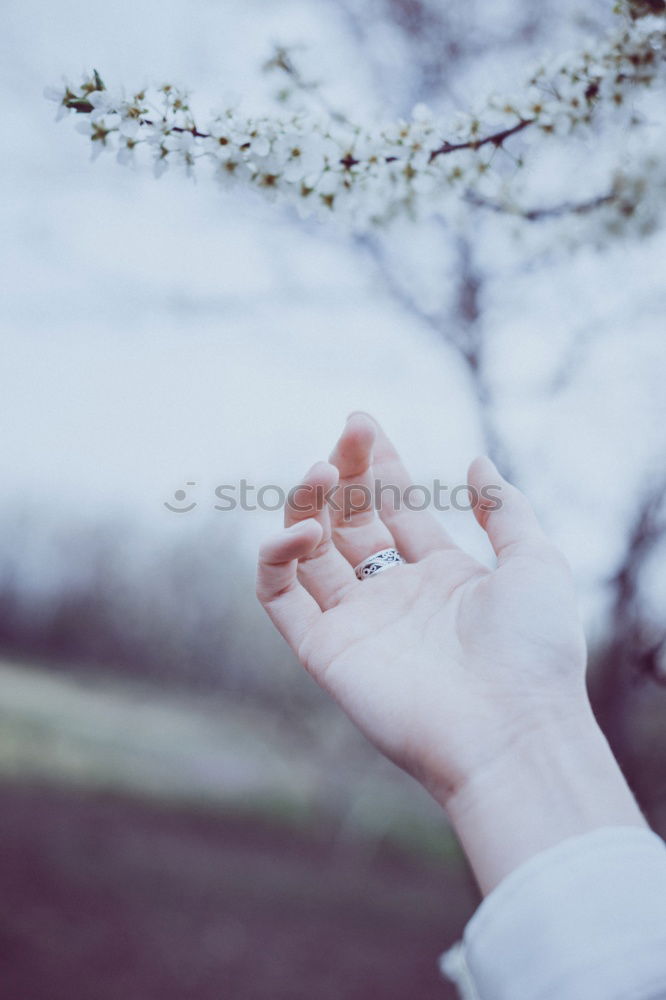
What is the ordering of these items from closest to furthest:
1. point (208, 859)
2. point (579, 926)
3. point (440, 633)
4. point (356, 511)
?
point (579, 926) → point (440, 633) → point (356, 511) → point (208, 859)

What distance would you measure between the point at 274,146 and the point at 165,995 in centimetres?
760

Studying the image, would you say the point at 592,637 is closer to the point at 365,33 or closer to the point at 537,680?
the point at 537,680

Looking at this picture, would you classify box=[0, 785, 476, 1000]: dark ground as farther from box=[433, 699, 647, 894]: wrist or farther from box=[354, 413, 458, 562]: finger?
box=[433, 699, 647, 894]: wrist

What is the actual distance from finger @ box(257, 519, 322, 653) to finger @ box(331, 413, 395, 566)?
0.18 meters

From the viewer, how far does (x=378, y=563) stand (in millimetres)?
1251

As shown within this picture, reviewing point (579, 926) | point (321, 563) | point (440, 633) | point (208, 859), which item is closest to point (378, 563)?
point (321, 563)

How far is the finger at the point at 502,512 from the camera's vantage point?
3.66 ft

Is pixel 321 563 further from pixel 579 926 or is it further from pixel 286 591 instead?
pixel 579 926

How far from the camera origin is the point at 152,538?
56.0ft

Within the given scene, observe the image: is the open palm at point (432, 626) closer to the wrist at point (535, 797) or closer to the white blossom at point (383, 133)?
the wrist at point (535, 797)

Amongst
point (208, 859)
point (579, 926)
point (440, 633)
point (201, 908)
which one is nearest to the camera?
point (579, 926)

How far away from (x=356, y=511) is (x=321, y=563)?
16cm

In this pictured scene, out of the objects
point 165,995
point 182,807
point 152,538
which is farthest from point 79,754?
point 152,538

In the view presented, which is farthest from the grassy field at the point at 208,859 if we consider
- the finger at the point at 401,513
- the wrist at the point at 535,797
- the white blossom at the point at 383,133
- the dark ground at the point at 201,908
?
the white blossom at the point at 383,133
